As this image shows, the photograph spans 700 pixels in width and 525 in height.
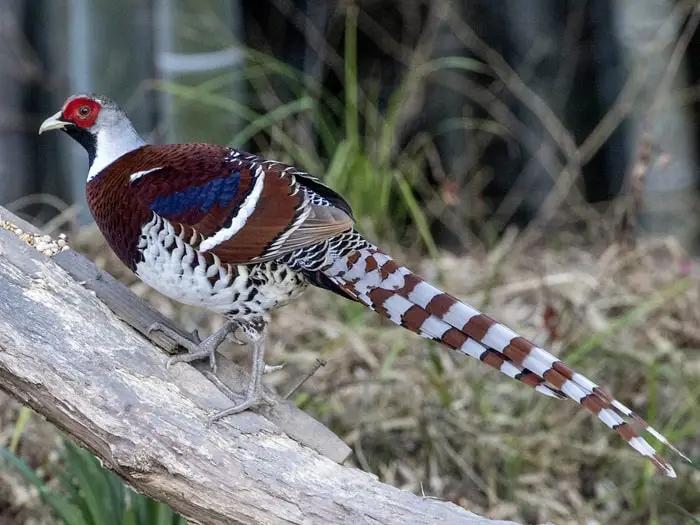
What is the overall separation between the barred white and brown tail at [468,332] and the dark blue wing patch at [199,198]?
0.32 m

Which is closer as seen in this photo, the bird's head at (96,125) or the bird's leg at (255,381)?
the bird's leg at (255,381)

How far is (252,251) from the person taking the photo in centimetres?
214

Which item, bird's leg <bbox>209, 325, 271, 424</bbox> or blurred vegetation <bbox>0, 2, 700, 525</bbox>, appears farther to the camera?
blurred vegetation <bbox>0, 2, 700, 525</bbox>

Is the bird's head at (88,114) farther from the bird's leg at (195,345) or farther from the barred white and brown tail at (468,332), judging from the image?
the barred white and brown tail at (468,332)

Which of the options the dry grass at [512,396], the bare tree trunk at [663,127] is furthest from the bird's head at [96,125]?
the bare tree trunk at [663,127]

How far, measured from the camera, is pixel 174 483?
1881mm

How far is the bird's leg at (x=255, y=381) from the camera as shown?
2015 millimetres

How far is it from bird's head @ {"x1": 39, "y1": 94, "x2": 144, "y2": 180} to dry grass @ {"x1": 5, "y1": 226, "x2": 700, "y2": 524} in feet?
3.33

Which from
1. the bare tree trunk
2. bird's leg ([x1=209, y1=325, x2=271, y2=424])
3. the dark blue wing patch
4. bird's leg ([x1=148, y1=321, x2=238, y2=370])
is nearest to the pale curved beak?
the dark blue wing patch

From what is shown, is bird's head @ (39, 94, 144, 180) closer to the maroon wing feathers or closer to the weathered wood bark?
the maroon wing feathers

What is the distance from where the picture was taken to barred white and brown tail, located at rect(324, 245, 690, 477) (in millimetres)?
1993

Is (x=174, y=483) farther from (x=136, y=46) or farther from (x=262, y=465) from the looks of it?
(x=136, y=46)

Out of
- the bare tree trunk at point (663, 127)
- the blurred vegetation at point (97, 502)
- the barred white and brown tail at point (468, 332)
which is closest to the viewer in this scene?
the barred white and brown tail at point (468, 332)

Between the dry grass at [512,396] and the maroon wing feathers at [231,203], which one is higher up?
the maroon wing feathers at [231,203]
